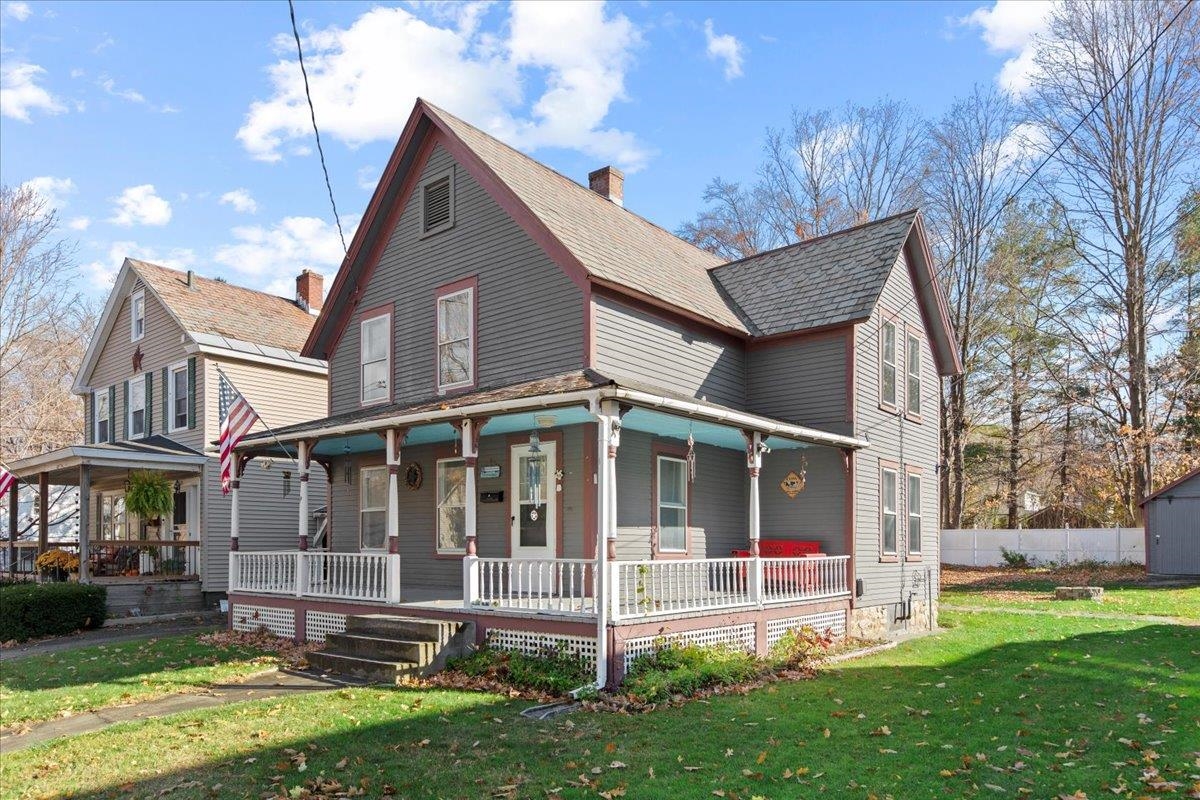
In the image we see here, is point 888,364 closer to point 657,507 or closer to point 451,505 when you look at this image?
point 657,507

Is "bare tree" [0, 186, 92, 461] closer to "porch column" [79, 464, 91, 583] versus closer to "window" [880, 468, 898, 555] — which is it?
"porch column" [79, 464, 91, 583]

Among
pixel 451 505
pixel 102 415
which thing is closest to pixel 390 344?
pixel 451 505

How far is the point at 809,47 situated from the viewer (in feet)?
47.8

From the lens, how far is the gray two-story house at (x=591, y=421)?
12773mm

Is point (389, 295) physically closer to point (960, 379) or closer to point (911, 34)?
point (911, 34)

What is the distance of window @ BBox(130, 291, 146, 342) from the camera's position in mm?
24953

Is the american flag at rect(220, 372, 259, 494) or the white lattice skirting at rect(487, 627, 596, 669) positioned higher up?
the american flag at rect(220, 372, 259, 494)

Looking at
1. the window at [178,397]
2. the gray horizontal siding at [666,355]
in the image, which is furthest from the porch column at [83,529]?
the gray horizontal siding at [666,355]

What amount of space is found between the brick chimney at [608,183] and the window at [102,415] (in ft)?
54.9

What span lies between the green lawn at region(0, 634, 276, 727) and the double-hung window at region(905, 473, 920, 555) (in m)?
12.1

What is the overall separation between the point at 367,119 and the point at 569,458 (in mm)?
5660

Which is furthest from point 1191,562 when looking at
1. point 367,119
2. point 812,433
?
point 367,119

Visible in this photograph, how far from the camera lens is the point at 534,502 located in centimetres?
1402

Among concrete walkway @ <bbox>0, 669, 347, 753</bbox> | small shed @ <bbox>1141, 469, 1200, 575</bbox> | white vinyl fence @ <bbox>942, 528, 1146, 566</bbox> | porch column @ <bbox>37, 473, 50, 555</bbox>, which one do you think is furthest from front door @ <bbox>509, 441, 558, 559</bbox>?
white vinyl fence @ <bbox>942, 528, 1146, 566</bbox>
